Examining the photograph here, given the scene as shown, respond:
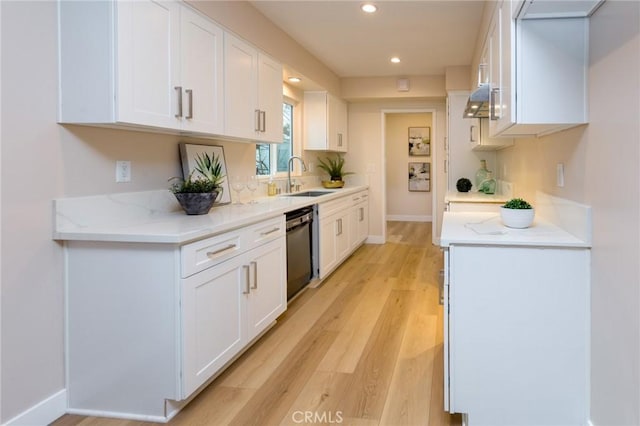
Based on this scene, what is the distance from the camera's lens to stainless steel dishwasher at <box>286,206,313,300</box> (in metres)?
3.92

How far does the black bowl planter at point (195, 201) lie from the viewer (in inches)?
110

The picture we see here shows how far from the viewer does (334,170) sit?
6773 millimetres

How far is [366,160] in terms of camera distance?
722cm

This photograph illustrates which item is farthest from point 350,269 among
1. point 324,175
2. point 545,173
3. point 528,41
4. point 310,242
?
point 528,41

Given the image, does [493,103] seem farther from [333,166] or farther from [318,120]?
[333,166]

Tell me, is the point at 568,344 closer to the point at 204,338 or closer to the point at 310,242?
the point at 204,338

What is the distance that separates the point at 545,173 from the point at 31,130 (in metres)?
2.62

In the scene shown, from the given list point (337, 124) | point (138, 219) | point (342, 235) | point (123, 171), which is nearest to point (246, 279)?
point (138, 219)

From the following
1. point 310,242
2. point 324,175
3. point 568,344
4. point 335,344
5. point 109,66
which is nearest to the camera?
point 568,344

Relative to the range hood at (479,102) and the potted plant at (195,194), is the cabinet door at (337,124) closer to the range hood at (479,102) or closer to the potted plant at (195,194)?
the range hood at (479,102)

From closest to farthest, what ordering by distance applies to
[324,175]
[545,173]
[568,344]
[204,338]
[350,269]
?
[568,344], [204,338], [545,173], [350,269], [324,175]

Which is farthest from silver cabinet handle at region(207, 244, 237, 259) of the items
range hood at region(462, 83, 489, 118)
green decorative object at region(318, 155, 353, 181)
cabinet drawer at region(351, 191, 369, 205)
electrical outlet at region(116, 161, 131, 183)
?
green decorative object at region(318, 155, 353, 181)

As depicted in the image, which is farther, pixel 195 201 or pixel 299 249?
pixel 299 249

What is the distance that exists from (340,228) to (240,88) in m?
2.47
